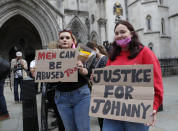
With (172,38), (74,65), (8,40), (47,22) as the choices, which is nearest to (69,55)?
(74,65)

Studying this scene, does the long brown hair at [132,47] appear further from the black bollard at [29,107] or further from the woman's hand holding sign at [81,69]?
the black bollard at [29,107]

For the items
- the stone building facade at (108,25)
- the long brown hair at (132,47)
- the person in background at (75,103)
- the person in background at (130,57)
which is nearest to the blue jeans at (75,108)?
the person in background at (75,103)

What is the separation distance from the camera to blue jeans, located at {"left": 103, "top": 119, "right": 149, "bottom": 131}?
1577mm

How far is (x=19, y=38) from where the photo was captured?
19.4 m

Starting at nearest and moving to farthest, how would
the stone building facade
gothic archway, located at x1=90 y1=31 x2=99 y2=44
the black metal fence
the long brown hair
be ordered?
1. the long brown hair
2. the black metal fence
3. the stone building facade
4. gothic archway, located at x1=90 y1=31 x2=99 y2=44

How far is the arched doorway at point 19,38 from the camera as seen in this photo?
1814 cm

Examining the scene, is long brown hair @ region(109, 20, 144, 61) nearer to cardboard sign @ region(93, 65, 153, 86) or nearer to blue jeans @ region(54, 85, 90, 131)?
cardboard sign @ region(93, 65, 153, 86)

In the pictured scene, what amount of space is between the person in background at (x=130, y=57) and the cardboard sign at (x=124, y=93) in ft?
0.22

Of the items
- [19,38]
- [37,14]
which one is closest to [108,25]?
[37,14]

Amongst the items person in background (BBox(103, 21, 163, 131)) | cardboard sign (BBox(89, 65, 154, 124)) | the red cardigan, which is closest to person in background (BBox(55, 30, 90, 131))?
cardboard sign (BBox(89, 65, 154, 124))

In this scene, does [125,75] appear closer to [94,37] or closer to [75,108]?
[75,108]

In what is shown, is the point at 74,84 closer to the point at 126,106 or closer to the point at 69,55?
the point at 69,55

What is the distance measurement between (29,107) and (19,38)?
17919 mm

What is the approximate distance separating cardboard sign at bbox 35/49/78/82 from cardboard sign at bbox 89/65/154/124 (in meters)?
0.39
